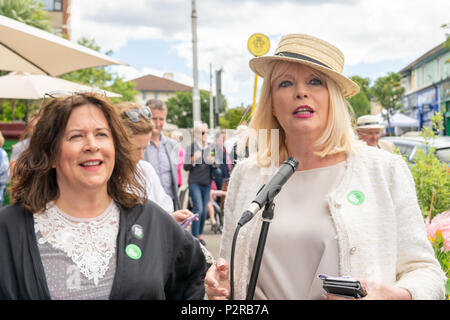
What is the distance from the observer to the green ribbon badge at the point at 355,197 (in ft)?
7.00

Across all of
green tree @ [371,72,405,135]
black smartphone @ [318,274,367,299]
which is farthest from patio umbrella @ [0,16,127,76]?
green tree @ [371,72,405,135]

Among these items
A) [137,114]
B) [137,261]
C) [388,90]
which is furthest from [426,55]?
[137,261]

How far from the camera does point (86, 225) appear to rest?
239 cm

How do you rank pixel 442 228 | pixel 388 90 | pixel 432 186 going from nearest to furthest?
1. pixel 442 228
2. pixel 432 186
3. pixel 388 90

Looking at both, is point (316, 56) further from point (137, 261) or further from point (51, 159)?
point (51, 159)

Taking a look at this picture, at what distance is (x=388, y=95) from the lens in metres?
56.1

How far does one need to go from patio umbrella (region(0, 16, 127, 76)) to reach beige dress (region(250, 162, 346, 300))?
15.0 ft

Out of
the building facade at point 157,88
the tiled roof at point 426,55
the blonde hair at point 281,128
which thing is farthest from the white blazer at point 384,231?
the building facade at point 157,88

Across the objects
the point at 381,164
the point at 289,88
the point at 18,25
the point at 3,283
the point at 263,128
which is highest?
the point at 18,25

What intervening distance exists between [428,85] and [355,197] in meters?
58.6

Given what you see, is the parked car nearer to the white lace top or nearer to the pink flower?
the pink flower

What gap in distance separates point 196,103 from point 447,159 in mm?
9674
